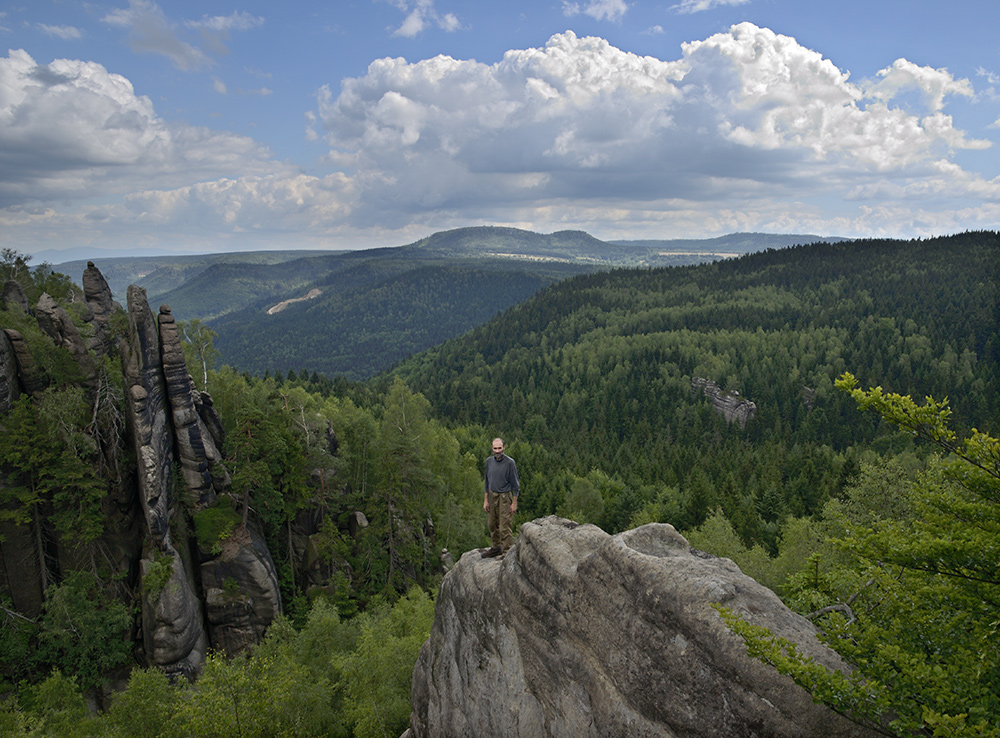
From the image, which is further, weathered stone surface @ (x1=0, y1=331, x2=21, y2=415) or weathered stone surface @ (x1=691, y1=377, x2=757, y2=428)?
weathered stone surface @ (x1=691, y1=377, x2=757, y2=428)

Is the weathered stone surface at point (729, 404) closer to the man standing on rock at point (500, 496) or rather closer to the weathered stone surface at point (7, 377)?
the man standing on rock at point (500, 496)

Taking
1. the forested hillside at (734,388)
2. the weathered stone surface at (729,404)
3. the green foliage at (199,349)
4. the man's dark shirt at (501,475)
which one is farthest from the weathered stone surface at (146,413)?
the weathered stone surface at (729,404)

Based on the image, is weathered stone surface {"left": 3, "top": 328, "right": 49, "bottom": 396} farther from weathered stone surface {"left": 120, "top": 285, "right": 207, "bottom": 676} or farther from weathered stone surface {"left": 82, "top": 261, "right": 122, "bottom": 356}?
weathered stone surface {"left": 82, "top": 261, "right": 122, "bottom": 356}

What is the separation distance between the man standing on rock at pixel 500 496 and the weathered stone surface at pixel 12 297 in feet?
134

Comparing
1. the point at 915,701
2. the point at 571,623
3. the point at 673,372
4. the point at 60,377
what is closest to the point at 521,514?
the point at 60,377

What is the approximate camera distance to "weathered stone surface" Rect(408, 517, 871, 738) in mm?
10398

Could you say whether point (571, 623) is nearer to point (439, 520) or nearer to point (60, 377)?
point (60, 377)

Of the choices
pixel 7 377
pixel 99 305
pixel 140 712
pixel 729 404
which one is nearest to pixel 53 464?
pixel 7 377

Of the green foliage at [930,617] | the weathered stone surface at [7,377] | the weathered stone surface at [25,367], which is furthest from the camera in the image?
the weathered stone surface at [25,367]

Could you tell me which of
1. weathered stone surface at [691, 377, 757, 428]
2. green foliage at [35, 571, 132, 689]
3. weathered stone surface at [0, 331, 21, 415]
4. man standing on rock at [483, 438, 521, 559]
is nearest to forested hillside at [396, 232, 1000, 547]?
weathered stone surface at [691, 377, 757, 428]

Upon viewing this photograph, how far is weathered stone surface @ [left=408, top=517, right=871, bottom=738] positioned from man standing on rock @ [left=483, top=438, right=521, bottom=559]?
959mm

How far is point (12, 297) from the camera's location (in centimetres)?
4184

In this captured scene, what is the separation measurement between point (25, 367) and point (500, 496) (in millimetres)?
32224

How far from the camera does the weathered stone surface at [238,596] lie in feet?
120
